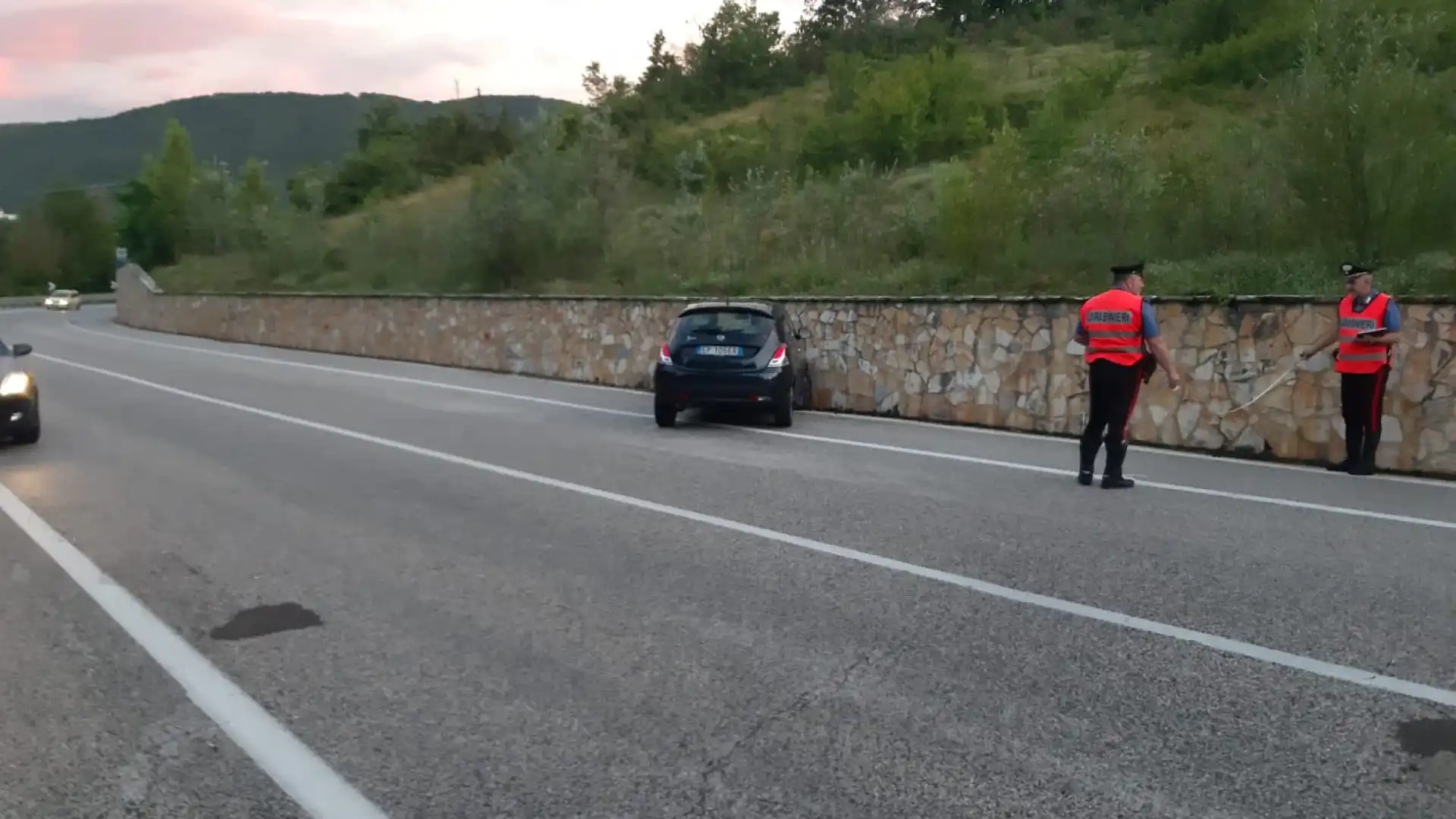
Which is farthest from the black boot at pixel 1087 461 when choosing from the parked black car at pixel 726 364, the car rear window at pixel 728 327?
the car rear window at pixel 728 327

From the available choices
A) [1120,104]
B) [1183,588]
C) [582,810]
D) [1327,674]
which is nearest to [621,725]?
[582,810]

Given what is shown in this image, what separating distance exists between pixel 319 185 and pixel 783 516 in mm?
78985

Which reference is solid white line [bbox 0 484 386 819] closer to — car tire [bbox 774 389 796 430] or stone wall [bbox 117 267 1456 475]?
car tire [bbox 774 389 796 430]

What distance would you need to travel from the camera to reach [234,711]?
5746mm

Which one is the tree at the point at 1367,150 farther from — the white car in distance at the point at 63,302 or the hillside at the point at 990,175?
the white car in distance at the point at 63,302

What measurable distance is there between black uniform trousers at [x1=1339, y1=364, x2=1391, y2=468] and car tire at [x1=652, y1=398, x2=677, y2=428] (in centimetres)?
760

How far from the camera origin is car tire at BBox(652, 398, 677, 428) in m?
16.8

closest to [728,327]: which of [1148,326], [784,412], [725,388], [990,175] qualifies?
[725,388]

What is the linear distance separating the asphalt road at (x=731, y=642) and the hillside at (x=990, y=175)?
228 inches

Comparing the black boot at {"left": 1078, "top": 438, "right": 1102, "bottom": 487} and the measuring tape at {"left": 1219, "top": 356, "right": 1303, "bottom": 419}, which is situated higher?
the measuring tape at {"left": 1219, "top": 356, "right": 1303, "bottom": 419}

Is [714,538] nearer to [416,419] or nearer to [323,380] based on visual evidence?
[416,419]

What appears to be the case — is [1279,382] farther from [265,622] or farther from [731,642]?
[265,622]

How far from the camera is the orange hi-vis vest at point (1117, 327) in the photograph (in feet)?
37.1

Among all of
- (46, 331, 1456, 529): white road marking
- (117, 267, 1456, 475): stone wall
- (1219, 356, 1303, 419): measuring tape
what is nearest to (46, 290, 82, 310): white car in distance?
(117, 267, 1456, 475): stone wall
